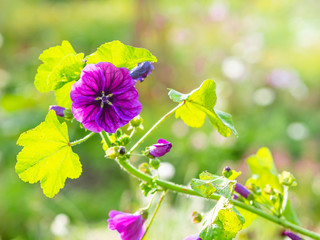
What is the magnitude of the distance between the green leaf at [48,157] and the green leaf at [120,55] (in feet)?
0.30

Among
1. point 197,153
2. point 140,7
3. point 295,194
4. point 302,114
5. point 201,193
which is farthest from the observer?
point 140,7

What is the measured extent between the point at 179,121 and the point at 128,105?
3683mm

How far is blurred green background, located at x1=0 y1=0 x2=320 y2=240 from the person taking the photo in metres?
3.07

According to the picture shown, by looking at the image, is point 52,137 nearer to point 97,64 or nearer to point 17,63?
point 97,64

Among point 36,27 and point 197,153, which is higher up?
point 197,153

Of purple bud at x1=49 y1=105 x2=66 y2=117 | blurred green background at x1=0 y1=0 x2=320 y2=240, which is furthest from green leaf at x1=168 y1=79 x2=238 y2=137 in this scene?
blurred green background at x1=0 y1=0 x2=320 y2=240

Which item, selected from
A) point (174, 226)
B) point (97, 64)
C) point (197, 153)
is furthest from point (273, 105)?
point (97, 64)

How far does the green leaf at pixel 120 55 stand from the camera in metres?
0.59

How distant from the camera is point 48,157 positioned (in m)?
0.60

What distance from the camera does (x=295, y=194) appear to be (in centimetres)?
330

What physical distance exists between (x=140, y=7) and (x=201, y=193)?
5.62 meters

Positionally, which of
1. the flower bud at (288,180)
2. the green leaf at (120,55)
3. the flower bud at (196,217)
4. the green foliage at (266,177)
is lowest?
the green foliage at (266,177)

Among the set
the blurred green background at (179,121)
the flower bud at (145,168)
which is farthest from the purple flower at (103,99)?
the blurred green background at (179,121)

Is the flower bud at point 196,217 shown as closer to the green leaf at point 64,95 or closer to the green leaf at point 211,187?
the green leaf at point 211,187
